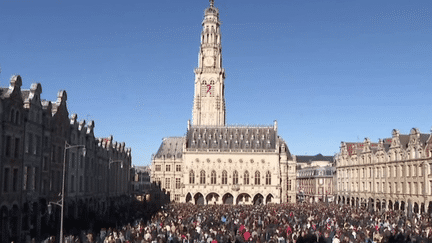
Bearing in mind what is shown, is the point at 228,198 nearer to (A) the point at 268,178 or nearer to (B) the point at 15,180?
(A) the point at 268,178

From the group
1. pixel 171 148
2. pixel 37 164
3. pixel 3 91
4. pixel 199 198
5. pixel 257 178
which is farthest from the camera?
pixel 171 148

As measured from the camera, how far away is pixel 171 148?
10894 centimetres

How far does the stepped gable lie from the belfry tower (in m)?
15.9

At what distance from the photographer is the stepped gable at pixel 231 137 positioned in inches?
3844

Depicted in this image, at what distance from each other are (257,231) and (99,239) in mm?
10816

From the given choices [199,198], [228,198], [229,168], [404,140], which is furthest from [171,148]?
[404,140]

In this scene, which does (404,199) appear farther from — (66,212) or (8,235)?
(8,235)

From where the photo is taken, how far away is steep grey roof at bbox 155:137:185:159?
352 feet

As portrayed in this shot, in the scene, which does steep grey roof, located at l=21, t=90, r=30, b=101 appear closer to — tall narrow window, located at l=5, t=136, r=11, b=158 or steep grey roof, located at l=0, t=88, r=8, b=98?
steep grey roof, located at l=0, t=88, r=8, b=98

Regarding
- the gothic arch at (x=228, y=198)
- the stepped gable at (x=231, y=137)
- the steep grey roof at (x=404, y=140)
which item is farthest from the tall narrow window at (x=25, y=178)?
the gothic arch at (x=228, y=198)

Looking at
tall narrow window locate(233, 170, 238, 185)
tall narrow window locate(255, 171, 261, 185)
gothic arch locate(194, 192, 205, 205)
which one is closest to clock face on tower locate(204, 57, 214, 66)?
tall narrow window locate(233, 170, 238, 185)

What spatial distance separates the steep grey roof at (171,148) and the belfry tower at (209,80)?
8672 mm

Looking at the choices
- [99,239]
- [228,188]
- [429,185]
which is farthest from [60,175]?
[228,188]

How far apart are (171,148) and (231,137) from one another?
16770 mm
